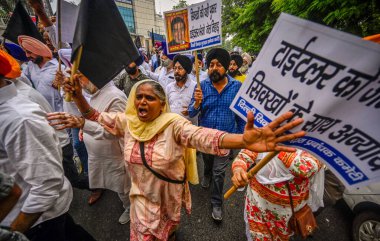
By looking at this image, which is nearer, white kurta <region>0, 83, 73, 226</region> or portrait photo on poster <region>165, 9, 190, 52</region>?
white kurta <region>0, 83, 73, 226</region>

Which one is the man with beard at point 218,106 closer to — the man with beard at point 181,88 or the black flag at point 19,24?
the man with beard at point 181,88

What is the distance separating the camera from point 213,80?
9.46 ft

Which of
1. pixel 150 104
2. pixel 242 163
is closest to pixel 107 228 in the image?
pixel 150 104

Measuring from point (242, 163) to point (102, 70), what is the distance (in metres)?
1.57

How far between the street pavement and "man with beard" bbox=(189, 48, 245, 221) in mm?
198

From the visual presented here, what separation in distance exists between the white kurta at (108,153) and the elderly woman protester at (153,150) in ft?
1.11

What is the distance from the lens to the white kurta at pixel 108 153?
2.34 m

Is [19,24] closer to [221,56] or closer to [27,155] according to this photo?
[27,155]

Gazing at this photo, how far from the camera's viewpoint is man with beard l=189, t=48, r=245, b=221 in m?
2.77

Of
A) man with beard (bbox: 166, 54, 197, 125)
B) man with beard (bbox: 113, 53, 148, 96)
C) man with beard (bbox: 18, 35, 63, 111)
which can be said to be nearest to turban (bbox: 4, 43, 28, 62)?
man with beard (bbox: 18, 35, 63, 111)

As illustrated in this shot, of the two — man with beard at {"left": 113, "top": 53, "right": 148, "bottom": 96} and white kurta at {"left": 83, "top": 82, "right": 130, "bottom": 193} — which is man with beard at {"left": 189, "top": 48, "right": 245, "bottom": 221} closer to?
white kurta at {"left": 83, "top": 82, "right": 130, "bottom": 193}

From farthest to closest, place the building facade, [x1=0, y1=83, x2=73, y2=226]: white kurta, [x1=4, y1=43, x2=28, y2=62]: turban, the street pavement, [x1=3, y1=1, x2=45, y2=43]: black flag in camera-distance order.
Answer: the building facade, [x1=4, y1=43, x2=28, y2=62]: turban, [x1=3, y1=1, x2=45, y2=43]: black flag, the street pavement, [x1=0, y1=83, x2=73, y2=226]: white kurta

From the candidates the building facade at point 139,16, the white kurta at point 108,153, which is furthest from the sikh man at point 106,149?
the building facade at point 139,16

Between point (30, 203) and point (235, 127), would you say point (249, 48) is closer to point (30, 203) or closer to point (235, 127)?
point (235, 127)
